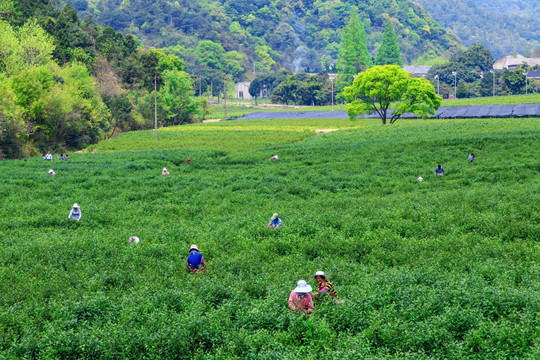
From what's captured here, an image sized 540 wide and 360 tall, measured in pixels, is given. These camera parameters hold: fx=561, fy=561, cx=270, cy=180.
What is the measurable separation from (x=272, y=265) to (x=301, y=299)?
165 inches

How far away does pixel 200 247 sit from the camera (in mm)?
19641

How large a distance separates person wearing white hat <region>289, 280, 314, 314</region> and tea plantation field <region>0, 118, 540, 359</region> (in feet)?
0.80

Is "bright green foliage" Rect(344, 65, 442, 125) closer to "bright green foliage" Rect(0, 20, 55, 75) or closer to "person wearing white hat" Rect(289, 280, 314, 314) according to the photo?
"bright green foliage" Rect(0, 20, 55, 75)

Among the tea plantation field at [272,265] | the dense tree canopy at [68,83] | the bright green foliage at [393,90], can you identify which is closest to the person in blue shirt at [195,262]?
the tea plantation field at [272,265]

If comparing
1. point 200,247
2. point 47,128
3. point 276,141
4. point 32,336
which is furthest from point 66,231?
point 47,128

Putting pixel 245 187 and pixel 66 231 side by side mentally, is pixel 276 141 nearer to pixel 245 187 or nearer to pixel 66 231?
pixel 245 187

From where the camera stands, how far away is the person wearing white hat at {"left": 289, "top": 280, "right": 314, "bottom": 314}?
42.4 ft

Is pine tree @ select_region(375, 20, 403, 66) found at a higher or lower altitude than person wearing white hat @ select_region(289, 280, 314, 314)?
higher

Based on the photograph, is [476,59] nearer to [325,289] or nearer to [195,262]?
[195,262]

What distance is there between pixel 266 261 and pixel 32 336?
26.3ft

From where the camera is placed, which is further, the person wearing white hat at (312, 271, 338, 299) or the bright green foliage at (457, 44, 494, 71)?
the bright green foliage at (457, 44, 494, 71)

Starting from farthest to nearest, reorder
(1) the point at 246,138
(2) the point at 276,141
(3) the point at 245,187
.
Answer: (1) the point at 246,138 < (2) the point at 276,141 < (3) the point at 245,187

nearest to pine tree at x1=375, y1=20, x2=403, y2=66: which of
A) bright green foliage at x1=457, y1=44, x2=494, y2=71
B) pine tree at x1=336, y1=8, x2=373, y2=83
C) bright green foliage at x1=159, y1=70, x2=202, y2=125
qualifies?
pine tree at x1=336, y1=8, x2=373, y2=83

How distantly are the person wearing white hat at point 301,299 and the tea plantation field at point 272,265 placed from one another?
0.25 meters
